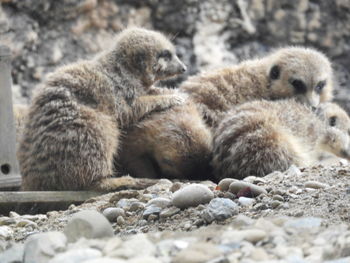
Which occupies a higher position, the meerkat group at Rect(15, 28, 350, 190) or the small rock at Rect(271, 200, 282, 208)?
the meerkat group at Rect(15, 28, 350, 190)

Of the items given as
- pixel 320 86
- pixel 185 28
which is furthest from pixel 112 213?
pixel 185 28

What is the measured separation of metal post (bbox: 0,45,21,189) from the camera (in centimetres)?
616

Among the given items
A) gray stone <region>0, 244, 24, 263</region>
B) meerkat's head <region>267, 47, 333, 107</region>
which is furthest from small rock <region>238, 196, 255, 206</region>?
meerkat's head <region>267, 47, 333, 107</region>

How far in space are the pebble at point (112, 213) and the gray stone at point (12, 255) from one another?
1.10m

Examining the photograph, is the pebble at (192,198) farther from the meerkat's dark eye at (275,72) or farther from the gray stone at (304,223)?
the meerkat's dark eye at (275,72)

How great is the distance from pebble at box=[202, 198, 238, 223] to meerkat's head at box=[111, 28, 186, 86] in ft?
8.73

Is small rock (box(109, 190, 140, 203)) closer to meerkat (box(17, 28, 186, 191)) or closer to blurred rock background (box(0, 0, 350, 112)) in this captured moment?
meerkat (box(17, 28, 186, 191))

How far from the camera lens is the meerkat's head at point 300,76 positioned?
7.64m

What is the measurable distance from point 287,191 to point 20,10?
5583mm

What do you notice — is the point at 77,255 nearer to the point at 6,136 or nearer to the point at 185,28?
the point at 6,136

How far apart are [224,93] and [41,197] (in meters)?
2.11

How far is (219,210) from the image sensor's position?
14.5ft

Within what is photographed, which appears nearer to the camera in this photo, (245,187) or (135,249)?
(135,249)

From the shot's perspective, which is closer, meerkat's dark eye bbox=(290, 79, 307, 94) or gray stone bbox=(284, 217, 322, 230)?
gray stone bbox=(284, 217, 322, 230)
